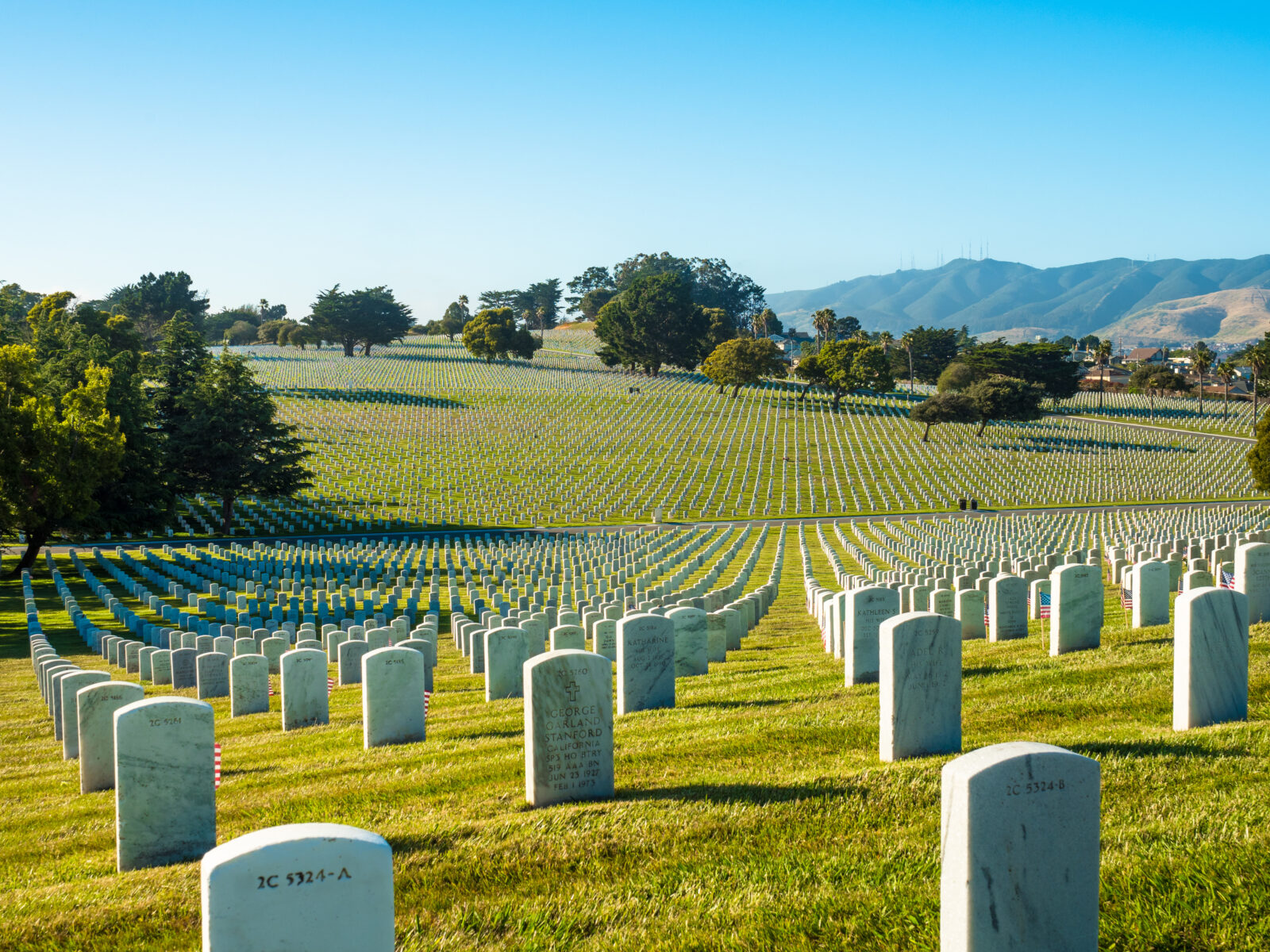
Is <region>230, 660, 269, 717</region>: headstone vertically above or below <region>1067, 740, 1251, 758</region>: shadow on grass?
below

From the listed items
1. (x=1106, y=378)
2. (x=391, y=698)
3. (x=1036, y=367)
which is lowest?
(x=391, y=698)

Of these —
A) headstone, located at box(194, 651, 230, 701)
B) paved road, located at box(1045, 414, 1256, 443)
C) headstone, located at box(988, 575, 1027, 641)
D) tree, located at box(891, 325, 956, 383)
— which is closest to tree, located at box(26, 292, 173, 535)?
headstone, located at box(194, 651, 230, 701)

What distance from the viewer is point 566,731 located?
272 inches

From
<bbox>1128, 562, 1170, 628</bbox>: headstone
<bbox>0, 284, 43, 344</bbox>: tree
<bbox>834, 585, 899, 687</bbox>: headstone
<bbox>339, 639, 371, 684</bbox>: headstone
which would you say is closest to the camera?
<bbox>834, 585, 899, 687</bbox>: headstone

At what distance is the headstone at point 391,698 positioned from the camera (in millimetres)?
9656

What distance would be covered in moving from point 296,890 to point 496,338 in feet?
416

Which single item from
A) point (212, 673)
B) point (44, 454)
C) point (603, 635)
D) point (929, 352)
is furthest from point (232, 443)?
point (929, 352)

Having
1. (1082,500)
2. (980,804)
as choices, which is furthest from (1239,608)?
(1082,500)

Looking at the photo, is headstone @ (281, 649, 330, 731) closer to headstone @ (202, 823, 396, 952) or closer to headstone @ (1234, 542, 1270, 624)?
headstone @ (202, 823, 396, 952)

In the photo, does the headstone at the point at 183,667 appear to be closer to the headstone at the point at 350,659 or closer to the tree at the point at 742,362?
the headstone at the point at 350,659

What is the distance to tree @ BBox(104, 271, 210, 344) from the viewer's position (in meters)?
132

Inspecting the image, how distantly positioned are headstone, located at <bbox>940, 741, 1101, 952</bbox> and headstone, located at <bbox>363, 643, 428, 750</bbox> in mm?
6595

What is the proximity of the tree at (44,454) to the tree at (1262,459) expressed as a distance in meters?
48.9

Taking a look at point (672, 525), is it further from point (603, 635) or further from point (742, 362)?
point (742, 362)
